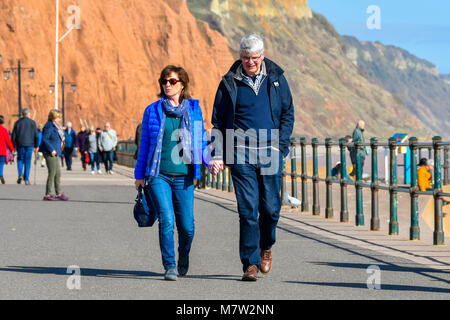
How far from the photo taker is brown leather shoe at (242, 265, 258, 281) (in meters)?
8.14

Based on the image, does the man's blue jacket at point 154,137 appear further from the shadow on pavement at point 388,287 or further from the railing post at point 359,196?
the railing post at point 359,196

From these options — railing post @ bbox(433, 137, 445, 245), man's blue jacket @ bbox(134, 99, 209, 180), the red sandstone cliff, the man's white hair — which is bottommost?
railing post @ bbox(433, 137, 445, 245)

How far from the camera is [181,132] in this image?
8.19 metres

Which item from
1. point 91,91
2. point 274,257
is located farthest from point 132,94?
point 274,257

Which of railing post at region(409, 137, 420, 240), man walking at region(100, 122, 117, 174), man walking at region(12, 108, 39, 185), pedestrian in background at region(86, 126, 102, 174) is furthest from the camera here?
pedestrian in background at region(86, 126, 102, 174)

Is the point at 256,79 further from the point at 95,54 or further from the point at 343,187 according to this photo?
the point at 95,54

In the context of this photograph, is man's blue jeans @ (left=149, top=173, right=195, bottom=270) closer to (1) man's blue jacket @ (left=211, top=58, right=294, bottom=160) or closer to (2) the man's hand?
(2) the man's hand

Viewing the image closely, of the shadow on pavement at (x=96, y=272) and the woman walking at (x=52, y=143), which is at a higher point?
the woman walking at (x=52, y=143)

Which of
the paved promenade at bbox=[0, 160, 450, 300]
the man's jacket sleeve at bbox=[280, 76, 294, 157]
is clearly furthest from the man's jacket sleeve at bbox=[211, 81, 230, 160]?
the paved promenade at bbox=[0, 160, 450, 300]

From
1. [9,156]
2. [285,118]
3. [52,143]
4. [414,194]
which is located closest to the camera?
[285,118]

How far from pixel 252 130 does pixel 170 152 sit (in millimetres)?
710

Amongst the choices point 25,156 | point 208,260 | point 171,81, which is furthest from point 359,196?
point 25,156

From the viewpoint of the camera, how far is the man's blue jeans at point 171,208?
8.15 meters

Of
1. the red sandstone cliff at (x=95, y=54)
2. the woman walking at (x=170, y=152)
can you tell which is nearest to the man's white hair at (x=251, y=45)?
the woman walking at (x=170, y=152)
